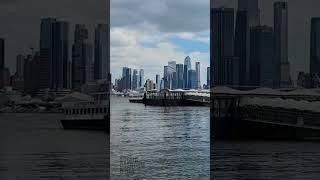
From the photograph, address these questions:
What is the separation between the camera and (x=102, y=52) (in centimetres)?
629

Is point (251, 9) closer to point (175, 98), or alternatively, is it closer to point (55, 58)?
point (55, 58)

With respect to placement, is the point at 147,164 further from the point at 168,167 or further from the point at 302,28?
the point at 302,28

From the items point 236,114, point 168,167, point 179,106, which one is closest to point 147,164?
point 168,167

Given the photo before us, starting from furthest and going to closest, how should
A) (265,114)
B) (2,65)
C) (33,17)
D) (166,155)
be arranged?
1. (166,155)
2. (265,114)
3. (2,65)
4. (33,17)

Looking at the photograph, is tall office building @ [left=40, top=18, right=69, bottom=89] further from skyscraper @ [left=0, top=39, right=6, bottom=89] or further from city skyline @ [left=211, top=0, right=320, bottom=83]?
city skyline @ [left=211, top=0, right=320, bottom=83]

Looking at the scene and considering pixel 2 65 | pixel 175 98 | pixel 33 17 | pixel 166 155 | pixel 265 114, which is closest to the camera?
pixel 33 17

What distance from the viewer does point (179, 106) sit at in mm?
15766

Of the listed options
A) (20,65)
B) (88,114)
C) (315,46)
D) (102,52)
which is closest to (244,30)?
(315,46)

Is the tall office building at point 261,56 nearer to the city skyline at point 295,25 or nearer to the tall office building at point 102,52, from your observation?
the city skyline at point 295,25

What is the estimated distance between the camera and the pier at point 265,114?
665 centimetres

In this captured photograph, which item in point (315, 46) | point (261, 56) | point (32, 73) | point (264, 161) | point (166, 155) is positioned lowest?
point (166, 155)

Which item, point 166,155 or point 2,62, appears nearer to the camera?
point 2,62

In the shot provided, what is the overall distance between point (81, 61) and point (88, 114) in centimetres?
64

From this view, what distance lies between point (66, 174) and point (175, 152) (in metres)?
2.55
